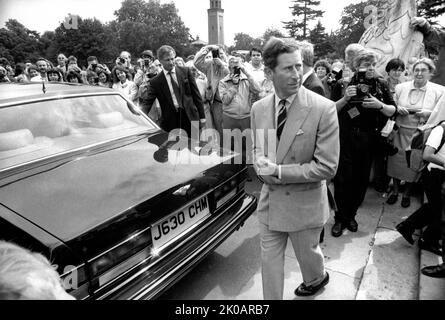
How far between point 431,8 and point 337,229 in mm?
40102

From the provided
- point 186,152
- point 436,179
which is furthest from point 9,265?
point 436,179

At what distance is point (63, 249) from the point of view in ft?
5.09

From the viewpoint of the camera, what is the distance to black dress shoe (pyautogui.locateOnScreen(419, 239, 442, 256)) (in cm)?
286

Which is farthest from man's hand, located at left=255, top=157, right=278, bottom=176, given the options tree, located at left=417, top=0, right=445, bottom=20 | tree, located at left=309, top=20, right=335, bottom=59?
tree, located at left=309, top=20, right=335, bottom=59

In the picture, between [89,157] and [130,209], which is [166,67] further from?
[130,209]


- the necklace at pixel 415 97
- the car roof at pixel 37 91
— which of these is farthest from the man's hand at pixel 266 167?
the necklace at pixel 415 97

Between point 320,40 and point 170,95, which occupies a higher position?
point 320,40

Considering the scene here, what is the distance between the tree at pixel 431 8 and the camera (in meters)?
31.8

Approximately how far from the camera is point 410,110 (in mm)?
3848

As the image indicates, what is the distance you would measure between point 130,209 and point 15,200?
652 millimetres

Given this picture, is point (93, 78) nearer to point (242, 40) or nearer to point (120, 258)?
point (120, 258)

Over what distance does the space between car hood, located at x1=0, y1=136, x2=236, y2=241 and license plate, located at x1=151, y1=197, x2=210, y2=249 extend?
205mm

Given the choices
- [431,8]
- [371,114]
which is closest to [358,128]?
[371,114]

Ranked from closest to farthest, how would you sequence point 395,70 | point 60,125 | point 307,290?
point 307,290, point 60,125, point 395,70
